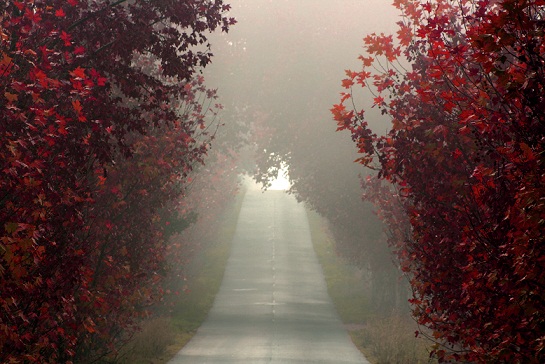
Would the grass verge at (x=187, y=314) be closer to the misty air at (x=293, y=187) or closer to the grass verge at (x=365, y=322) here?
the misty air at (x=293, y=187)

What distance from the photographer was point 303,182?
42062mm

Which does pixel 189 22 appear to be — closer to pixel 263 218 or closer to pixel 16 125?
pixel 16 125

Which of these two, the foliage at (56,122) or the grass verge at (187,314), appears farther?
the grass verge at (187,314)

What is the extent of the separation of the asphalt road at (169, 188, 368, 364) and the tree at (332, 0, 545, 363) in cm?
1167

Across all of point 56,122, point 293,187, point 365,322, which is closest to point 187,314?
point 365,322

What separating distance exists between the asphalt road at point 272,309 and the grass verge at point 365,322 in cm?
51

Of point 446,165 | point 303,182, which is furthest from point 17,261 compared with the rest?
point 303,182

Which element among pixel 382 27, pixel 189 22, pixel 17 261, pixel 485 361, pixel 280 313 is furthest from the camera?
pixel 382 27

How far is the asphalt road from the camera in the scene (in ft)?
76.6

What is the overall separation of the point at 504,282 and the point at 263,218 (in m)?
66.2

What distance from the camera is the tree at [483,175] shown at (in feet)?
18.1

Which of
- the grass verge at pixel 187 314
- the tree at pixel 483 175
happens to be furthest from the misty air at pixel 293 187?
the grass verge at pixel 187 314

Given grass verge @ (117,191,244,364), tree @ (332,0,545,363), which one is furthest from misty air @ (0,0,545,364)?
grass verge @ (117,191,244,364)

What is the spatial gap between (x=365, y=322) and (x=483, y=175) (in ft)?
92.3
